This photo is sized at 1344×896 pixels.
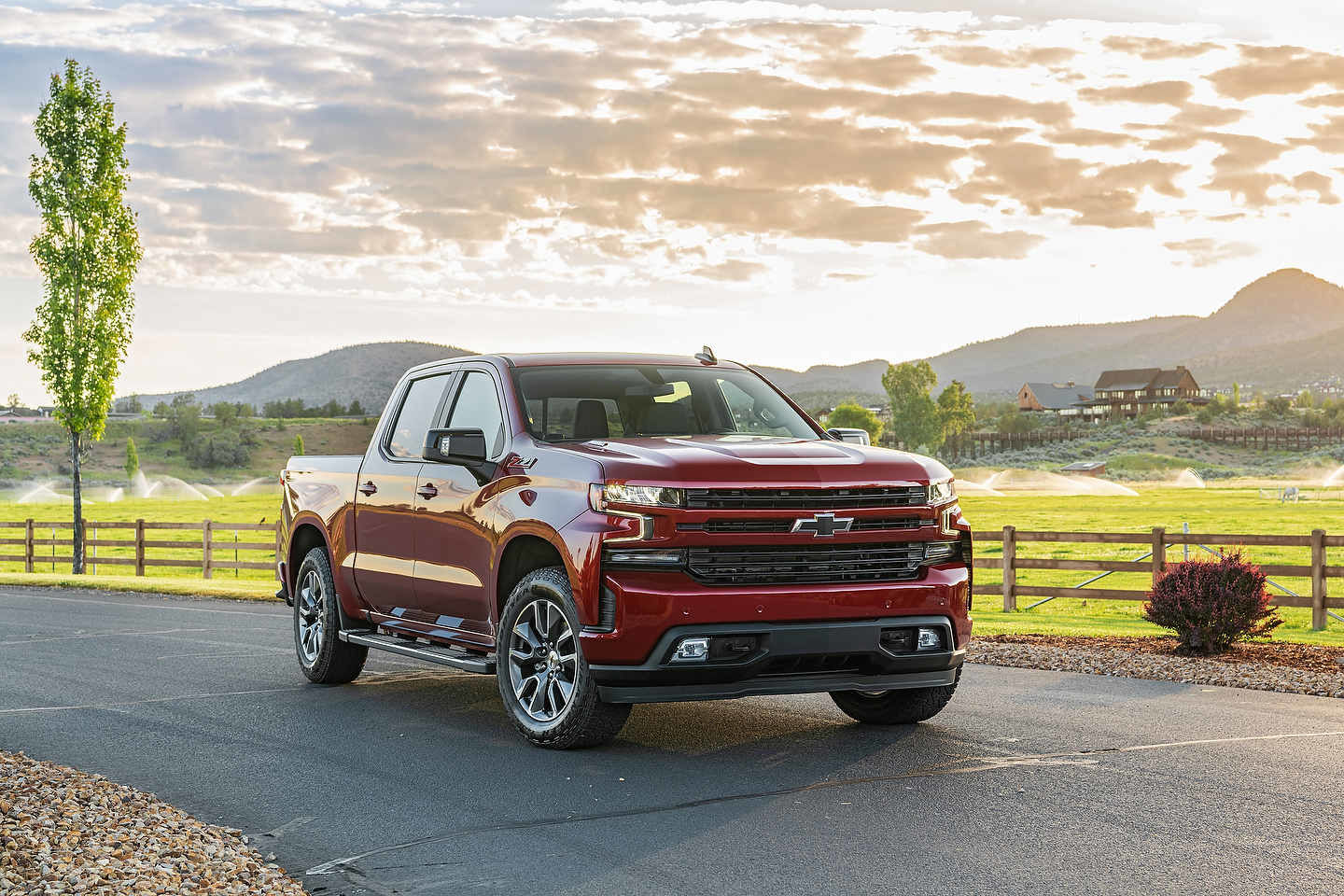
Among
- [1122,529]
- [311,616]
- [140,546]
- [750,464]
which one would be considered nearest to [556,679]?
[750,464]

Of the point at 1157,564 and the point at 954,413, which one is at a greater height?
the point at 954,413

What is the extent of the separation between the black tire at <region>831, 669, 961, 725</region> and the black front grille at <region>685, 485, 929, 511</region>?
150 cm

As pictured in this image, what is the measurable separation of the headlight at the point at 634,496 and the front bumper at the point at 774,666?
0.66 m

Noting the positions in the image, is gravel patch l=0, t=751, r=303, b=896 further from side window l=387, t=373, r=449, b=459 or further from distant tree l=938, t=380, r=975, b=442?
distant tree l=938, t=380, r=975, b=442

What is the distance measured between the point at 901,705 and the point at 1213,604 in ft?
17.8

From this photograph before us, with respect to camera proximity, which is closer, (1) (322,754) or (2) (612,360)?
(1) (322,754)

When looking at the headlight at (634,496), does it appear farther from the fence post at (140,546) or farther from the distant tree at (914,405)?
the distant tree at (914,405)

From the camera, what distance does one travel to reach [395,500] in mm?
9672

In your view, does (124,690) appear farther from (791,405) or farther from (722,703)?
(791,405)

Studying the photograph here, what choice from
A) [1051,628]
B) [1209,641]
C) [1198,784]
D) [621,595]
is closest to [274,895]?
[621,595]

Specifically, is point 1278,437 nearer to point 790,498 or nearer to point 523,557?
point 523,557

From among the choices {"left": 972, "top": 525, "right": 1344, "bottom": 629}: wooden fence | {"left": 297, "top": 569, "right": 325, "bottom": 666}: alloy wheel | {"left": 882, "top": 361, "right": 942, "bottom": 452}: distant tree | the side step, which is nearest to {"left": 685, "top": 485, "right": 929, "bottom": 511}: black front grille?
the side step

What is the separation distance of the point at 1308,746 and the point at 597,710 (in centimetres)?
415

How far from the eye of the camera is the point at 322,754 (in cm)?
816
